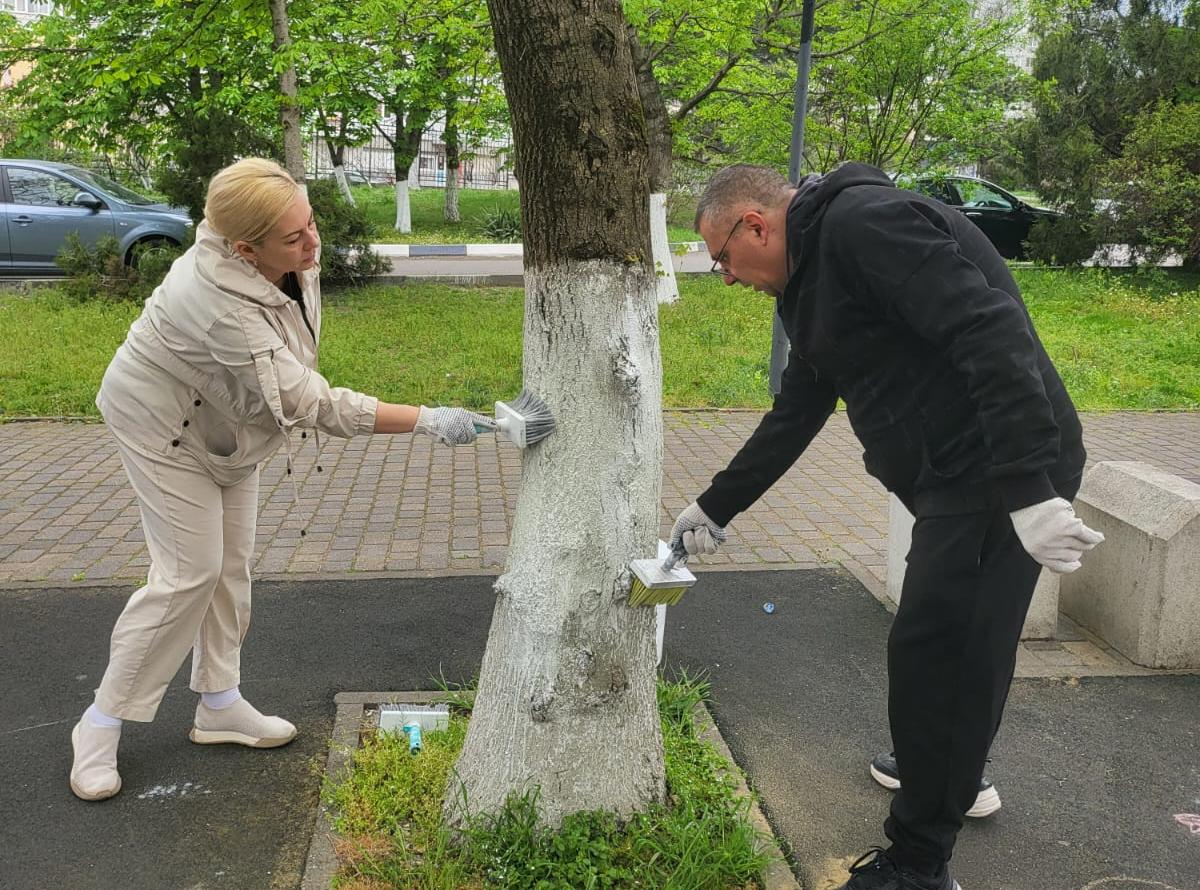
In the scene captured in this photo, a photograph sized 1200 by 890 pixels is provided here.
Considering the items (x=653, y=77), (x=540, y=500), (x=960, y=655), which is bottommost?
(x=960, y=655)

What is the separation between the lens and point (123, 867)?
2795 mm

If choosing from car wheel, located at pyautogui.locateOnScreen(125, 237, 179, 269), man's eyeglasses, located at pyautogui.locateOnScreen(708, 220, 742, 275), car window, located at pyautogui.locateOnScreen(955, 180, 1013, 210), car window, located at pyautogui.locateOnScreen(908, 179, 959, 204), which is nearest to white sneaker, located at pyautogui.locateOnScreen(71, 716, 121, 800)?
man's eyeglasses, located at pyautogui.locateOnScreen(708, 220, 742, 275)

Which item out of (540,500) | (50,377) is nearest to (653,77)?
(50,377)

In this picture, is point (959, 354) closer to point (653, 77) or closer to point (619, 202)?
point (619, 202)

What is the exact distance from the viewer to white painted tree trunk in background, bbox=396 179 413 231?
2420cm

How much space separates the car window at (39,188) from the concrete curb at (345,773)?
11730 mm

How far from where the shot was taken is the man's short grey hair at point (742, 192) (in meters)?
2.58

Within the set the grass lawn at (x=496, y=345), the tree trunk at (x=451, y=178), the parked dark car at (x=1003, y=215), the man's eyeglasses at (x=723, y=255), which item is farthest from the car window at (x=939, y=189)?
the tree trunk at (x=451, y=178)

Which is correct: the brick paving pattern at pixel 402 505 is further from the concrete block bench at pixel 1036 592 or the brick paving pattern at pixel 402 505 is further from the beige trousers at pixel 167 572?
the beige trousers at pixel 167 572

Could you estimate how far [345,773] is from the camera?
3.18 meters

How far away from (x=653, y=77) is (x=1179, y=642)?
9029 millimetres

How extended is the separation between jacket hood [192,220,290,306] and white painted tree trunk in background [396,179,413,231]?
72.7ft

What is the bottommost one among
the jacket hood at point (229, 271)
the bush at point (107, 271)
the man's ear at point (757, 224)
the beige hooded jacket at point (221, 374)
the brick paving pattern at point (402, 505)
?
the brick paving pattern at point (402, 505)

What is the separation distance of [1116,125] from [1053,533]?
16765 millimetres
